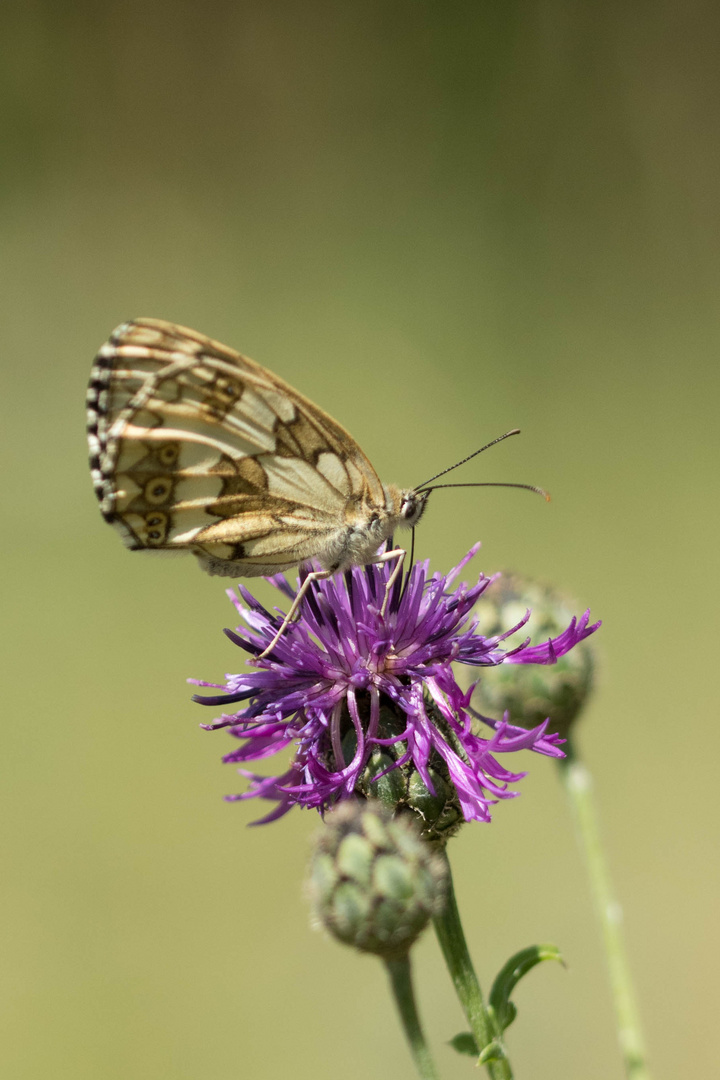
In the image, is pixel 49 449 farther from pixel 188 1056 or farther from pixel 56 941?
pixel 188 1056

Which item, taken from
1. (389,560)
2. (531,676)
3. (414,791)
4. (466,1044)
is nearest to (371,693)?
(414,791)

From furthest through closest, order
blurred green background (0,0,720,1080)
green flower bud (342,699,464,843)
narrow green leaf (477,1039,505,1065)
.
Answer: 1. blurred green background (0,0,720,1080)
2. green flower bud (342,699,464,843)
3. narrow green leaf (477,1039,505,1065)

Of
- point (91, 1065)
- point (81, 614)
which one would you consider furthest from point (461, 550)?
point (91, 1065)

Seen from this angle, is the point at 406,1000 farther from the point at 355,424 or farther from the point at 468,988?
the point at 355,424

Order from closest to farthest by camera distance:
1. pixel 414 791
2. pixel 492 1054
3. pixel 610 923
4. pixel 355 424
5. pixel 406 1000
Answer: pixel 492 1054 → pixel 406 1000 → pixel 414 791 → pixel 610 923 → pixel 355 424

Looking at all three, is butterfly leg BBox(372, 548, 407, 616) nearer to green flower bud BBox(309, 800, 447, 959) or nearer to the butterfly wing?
the butterfly wing

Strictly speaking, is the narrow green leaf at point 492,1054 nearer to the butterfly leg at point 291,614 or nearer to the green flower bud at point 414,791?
the green flower bud at point 414,791

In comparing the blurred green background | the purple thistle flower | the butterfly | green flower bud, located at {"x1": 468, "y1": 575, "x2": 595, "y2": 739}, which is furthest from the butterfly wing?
the blurred green background
